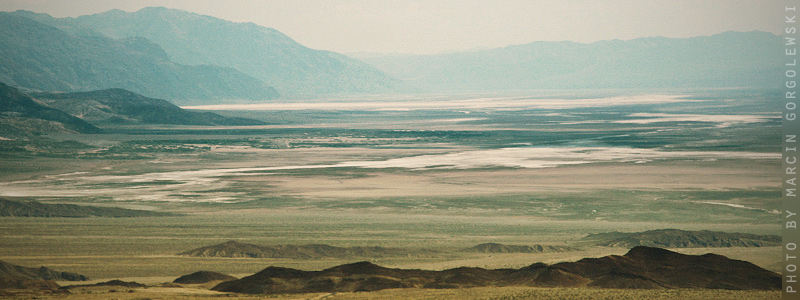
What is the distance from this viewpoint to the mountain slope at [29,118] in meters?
107

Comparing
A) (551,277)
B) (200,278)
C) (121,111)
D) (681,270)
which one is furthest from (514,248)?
(121,111)

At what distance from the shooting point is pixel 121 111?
148 metres

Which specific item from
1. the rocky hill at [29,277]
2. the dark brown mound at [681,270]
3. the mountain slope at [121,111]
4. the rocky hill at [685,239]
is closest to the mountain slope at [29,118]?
the mountain slope at [121,111]

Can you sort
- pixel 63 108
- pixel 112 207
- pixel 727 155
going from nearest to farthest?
pixel 112 207, pixel 727 155, pixel 63 108

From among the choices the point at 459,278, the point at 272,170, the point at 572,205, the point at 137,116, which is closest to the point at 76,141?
the point at 272,170

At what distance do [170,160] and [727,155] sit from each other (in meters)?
52.5

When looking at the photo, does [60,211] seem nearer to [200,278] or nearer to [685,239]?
[200,278]

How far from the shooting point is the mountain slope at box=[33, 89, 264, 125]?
140 meters

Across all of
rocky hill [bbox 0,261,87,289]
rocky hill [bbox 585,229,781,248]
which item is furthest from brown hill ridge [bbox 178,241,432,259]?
rocky hill [bbox 585,229,781,248]

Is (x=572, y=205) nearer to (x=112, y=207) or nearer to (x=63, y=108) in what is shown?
(x=112, y=207)

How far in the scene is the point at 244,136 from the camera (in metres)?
109

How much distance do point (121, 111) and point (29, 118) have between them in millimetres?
35418

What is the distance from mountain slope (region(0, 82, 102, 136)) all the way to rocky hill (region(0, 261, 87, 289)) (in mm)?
77597

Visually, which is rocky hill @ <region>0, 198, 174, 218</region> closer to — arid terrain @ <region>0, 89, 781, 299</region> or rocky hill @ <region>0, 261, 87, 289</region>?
arid terrain @ <region>0, 89, 781, 299</region>
